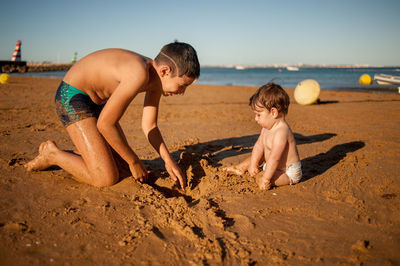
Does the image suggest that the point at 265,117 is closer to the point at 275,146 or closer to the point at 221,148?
the point at 275,146

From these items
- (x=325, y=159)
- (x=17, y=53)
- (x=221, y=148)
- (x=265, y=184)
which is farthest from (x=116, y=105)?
(x=17, y=53)

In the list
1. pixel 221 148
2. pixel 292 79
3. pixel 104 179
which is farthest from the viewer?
pixel 292 79

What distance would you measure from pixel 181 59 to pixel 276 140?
1093 mm

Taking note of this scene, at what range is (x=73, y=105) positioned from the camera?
2.35 meters

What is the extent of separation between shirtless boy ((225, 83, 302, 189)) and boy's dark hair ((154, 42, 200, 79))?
2.21 ft

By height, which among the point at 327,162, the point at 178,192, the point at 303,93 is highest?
the point at 303,93

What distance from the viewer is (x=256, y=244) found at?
1.59m

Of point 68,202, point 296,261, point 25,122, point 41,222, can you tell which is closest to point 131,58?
point 68,202

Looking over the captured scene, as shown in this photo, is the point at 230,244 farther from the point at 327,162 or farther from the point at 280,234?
the point at 327,162

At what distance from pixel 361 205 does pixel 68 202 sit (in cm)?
226

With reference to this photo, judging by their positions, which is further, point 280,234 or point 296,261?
point 280,234

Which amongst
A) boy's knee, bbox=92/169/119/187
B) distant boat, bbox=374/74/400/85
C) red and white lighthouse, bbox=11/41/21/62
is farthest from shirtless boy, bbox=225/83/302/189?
red and white lighthouse, bbox=11/41/21/62

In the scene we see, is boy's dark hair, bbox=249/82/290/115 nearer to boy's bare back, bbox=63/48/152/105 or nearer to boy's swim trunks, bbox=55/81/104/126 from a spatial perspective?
boy's bare back, bbox=63/48/152/105

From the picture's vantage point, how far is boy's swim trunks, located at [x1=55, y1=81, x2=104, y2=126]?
2336 millimetres
